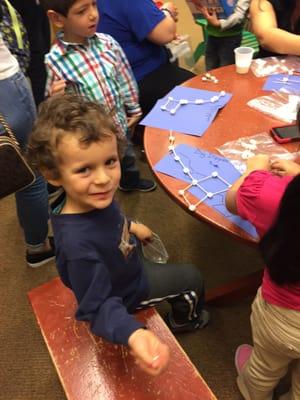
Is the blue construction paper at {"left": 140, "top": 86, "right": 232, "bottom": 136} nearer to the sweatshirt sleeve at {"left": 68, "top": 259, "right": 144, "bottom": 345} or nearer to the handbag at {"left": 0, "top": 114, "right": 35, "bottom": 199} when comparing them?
the handbag at {"left": 0, "top": 114, "right": 35, "bottom": 199}

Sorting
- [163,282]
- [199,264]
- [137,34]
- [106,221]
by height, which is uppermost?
[137,34]

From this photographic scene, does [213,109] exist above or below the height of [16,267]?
above

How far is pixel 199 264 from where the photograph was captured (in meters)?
1.90

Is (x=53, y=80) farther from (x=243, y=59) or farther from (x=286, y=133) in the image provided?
(x=286, y=133)

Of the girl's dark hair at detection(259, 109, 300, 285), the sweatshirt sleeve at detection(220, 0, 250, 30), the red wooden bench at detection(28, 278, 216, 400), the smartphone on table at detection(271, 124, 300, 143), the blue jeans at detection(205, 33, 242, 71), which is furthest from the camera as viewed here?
the blue jeans at detection(205, 33, 242, 71)

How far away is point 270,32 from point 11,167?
1237mm

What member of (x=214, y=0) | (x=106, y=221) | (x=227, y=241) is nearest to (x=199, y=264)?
(x=227, y=241)

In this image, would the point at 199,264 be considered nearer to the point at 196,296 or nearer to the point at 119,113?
the point at 196,296

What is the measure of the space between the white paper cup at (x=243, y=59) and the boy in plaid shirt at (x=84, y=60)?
20.1 inches

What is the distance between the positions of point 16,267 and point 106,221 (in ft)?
3.77

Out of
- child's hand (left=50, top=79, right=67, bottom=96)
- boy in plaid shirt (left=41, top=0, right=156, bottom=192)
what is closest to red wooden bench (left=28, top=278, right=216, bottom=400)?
boy in plaid shirt (left=41, top=0, right=156, bottom=192)

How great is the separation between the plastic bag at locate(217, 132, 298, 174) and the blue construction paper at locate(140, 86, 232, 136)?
0.41 feet

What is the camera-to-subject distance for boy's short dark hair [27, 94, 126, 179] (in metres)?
0.92

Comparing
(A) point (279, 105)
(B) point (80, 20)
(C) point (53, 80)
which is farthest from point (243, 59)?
(C) point (53, 80)
